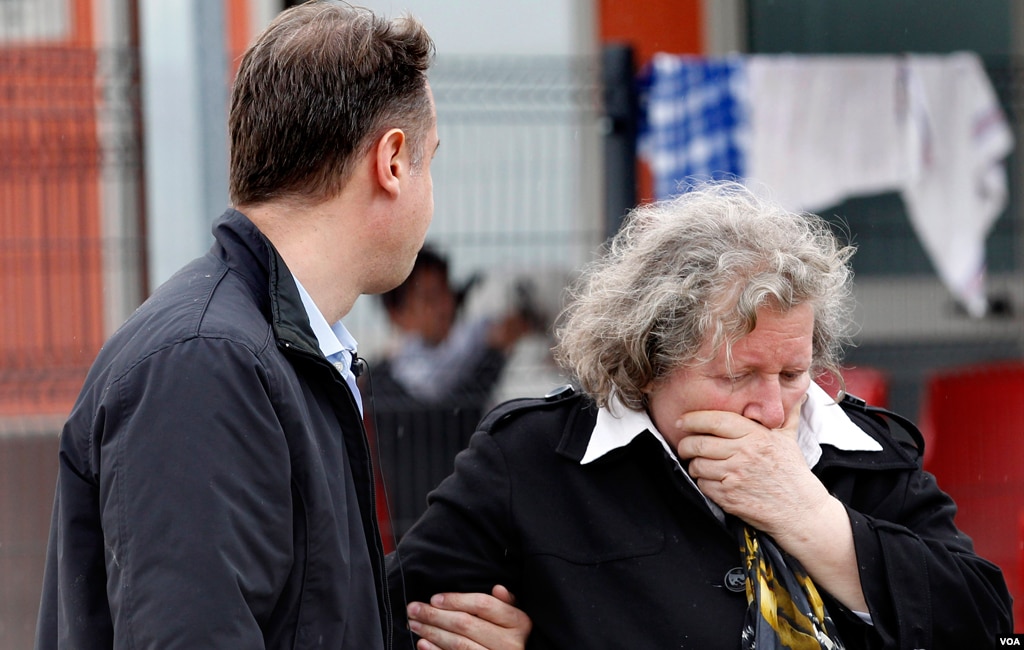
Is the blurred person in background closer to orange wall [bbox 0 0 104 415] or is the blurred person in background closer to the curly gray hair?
orange wall [bbox 0 0 104 415]

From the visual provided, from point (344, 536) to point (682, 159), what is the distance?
3516 millimetres

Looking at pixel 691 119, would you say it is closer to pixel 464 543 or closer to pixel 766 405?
pixel 766 405

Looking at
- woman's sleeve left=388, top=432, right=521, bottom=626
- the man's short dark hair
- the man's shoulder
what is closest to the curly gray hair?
Result: woman's sleeve left=388, top=432, right=521, bottom=626

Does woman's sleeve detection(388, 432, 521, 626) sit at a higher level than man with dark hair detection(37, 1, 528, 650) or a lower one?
lower

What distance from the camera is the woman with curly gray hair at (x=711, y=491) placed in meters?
1.93

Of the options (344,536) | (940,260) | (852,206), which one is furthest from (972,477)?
(344,536)

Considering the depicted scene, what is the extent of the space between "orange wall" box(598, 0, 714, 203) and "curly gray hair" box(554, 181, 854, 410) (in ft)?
15.2

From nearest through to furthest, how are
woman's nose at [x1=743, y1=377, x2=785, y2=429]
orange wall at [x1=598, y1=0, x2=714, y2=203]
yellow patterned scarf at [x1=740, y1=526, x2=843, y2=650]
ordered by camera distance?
yellow patterned scarf at [x1=740, y1=526, x2=843, y2=650]
woman's nose at [x1=743, y1=377, x2=785, y2=429]
orange wall at [x1=598, y1=0, x2=714, y2=203]

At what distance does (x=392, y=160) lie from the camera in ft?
5.40

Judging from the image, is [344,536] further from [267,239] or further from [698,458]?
[698,458]

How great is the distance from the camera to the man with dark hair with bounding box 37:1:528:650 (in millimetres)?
1346

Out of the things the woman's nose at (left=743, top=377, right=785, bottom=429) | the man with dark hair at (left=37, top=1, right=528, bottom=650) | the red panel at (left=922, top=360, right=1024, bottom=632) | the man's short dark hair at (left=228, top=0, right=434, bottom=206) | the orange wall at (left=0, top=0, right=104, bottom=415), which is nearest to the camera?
the man with dark hair at (left=37, top=1, right=528, bottom=650)

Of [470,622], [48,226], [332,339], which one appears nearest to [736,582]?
[470,622]

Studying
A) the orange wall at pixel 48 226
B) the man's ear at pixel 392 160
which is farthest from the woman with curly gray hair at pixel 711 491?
the orange wall at pixel 48 226
